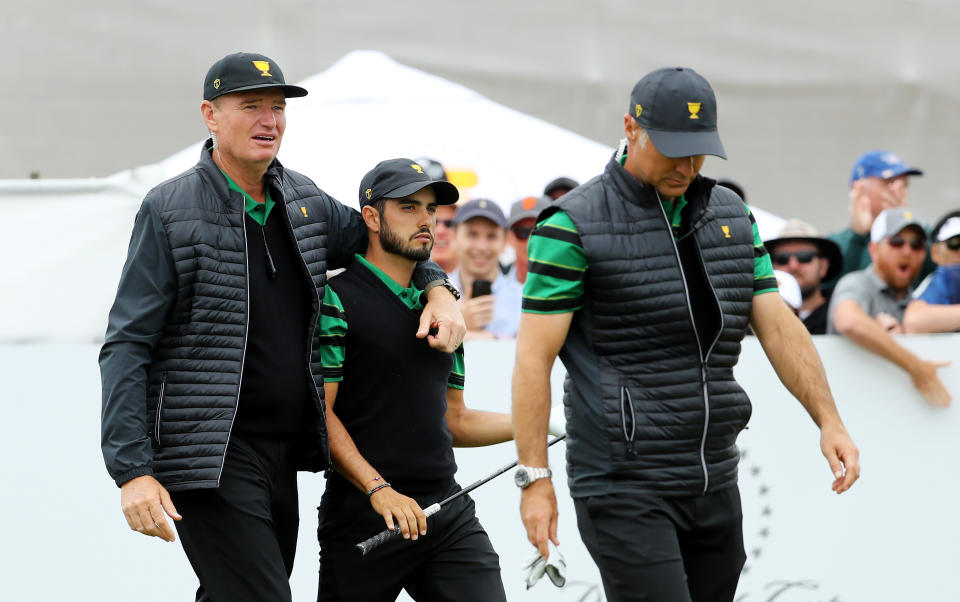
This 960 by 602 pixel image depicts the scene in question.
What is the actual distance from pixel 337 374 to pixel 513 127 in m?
5.65

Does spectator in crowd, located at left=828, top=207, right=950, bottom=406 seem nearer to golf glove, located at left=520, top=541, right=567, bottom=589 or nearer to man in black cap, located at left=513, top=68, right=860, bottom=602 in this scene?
man in black cap, located at left=513, top=68, right=860, bottom=602

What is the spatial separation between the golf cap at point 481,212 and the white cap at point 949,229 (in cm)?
225

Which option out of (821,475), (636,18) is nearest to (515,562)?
(821,475)

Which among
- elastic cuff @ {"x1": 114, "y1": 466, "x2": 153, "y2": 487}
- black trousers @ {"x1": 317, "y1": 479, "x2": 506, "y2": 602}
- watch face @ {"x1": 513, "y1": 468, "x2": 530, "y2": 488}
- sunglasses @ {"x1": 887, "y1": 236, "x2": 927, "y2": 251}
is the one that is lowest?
black trousers @ {"x1": 317, "y1": 479, "x2": 506, "y2": 602}

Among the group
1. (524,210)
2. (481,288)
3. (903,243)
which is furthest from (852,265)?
(481,288)

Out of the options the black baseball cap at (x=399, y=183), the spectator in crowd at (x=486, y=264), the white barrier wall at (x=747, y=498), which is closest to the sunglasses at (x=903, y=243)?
the white barrier wall at (x=747, y=498)

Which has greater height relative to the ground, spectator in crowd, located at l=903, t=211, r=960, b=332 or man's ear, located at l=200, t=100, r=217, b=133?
man's ear, located at l=200, t=100, r=217, b=133

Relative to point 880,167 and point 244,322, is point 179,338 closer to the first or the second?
point 244,322

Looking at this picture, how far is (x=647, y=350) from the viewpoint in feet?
12.3

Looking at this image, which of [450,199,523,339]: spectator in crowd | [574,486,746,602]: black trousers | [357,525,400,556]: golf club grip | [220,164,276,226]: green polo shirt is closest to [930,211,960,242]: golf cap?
[450,199,523,339]: spectator in crowd

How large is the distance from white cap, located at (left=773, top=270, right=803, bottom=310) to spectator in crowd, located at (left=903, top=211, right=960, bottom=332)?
1.71 ft

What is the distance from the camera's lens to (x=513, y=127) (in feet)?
31.2

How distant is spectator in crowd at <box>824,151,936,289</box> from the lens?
24.8 feet

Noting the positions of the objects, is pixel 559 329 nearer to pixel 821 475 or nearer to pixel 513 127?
pixel 821 475
